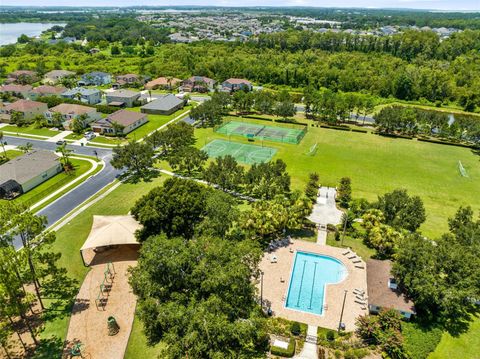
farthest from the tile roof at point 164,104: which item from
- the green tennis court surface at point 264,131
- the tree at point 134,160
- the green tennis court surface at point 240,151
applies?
the tree at point 134,160

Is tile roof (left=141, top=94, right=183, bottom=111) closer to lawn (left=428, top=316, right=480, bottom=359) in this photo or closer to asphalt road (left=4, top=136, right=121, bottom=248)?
asphalt road (left=4, top=136, right=121, bottom=248)

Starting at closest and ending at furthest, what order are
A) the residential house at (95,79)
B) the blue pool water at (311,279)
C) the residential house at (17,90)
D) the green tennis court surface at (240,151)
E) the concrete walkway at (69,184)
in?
the blue pool water at (311,279)
the concrete walkway at (69,184)
the green tennis court surface at (240,151)
the residential house at (17,90)
the residential house at (95,79)

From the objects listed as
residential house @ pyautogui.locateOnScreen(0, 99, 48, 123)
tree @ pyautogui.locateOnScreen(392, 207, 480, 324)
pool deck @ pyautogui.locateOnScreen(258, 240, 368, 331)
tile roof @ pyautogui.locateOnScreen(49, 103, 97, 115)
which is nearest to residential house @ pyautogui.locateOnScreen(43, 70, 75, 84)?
residential house @ pyautogui.locateOnScreen(0, 99, 48, 123)

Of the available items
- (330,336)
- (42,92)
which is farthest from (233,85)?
(330,336)

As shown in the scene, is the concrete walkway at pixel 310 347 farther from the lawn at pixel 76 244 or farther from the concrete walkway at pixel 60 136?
the concrete walkway at pixel 60 136

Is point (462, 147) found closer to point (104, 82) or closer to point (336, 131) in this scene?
point (336, 131)

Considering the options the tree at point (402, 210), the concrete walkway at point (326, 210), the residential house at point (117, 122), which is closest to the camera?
the tree at point (402, 210)

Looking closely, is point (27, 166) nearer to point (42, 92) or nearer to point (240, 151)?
point (240, 151)
